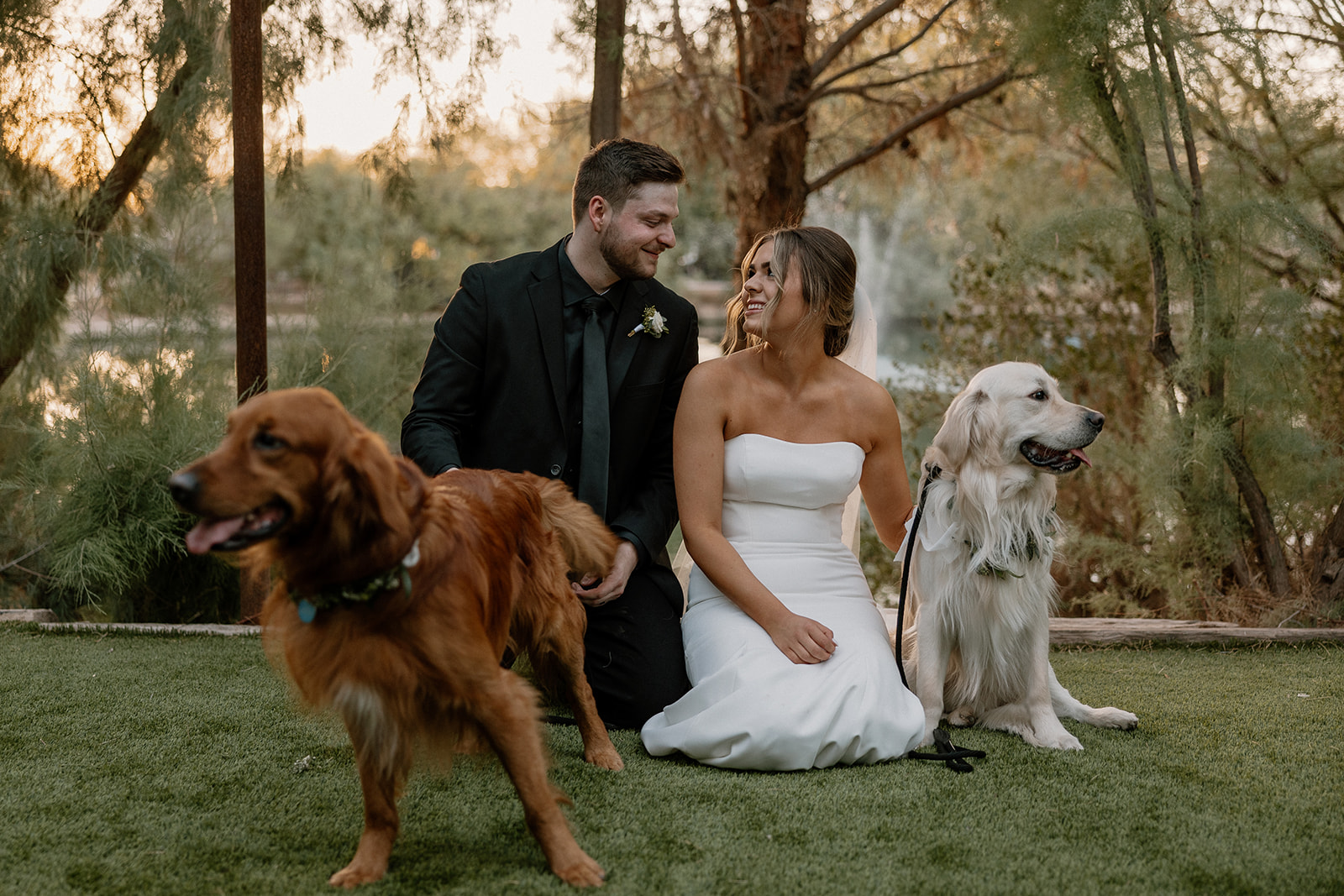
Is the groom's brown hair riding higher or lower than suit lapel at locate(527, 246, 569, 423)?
higher

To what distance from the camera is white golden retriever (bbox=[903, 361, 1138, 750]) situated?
2.91 m

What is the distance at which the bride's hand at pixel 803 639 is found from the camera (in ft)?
9.30

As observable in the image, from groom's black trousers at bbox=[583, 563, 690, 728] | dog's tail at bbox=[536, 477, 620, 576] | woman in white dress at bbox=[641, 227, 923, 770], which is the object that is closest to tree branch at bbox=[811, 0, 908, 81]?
woman in white dress at bbox=[641, 227, 923, 770]

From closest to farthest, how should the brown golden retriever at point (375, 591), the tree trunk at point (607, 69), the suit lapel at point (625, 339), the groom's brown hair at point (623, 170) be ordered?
the brown golden retriever at point (375, 591) → the groom's brown hair at point (623, 170) → the suit lapel at point (625, 339) → the tree trunk at point (607, 69)

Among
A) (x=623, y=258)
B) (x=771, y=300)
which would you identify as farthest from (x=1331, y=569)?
(x=623, y=258)

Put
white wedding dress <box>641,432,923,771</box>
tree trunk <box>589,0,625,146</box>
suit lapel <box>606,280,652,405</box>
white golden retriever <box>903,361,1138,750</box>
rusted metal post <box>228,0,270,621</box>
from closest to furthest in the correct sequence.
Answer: white wedding dress <box>641,432,923,771</box>, white golden retriever <box>903,361,1138,750</box>, suit lapel <box>606,280,652,405</box>, rusted metal post <box>228,0,270,621</box>, tree trunk <box>589,0,625,146</box>

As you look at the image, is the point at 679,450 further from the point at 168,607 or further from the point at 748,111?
the point at 748,111

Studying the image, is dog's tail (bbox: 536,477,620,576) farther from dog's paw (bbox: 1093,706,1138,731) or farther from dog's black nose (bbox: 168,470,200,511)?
dog's paw (bbox: 1093,706,1138,731)

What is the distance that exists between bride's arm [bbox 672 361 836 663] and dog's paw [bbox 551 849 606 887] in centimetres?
105

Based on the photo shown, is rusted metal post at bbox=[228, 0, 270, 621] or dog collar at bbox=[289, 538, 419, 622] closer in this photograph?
dog collar at bbox=[289, 538, 419, 622]

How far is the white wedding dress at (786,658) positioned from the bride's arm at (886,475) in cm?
9

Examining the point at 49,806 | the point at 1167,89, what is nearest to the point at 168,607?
the point at 49,806

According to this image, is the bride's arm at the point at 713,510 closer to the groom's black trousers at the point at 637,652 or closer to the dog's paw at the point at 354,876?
the groom's black trousers at the point at 637,652

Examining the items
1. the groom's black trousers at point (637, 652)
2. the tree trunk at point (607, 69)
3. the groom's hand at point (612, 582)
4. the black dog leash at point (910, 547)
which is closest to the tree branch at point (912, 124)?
the tree trunk at point (607, 69)
